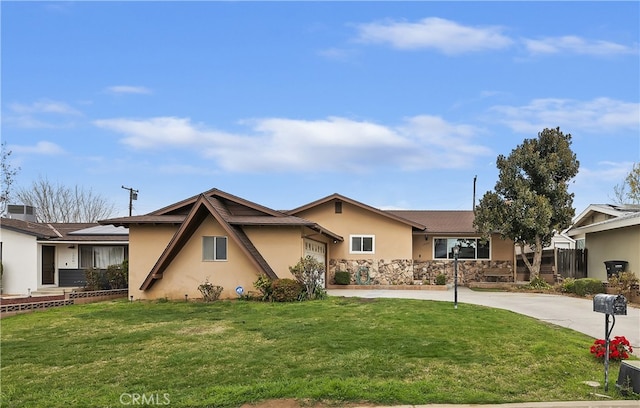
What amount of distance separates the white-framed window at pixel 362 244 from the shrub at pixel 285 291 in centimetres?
932

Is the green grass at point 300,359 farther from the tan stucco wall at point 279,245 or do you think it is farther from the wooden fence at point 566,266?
the wooden fence at point 566,266

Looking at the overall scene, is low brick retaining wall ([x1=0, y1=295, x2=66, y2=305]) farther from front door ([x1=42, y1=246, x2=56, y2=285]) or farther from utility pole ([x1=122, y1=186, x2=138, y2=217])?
utility pole ([x1=122, y1=186, x2=138, y2=217])

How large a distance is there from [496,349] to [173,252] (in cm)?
1292

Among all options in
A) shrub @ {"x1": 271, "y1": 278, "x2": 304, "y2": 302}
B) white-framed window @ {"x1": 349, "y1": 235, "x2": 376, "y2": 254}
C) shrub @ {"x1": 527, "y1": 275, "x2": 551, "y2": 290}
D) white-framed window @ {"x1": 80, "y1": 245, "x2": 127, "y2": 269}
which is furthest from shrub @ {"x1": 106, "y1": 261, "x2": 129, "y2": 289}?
shrub @ {"x1": 527, "y1": 275, "x2": 551, "y2": 290}

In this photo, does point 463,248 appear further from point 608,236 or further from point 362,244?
point 608,236

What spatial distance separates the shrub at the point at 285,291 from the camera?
18.1 metres

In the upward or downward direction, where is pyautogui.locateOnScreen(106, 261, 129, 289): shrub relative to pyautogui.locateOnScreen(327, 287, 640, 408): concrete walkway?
upward

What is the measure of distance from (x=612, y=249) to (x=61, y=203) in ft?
153

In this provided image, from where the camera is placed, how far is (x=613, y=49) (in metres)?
15.6

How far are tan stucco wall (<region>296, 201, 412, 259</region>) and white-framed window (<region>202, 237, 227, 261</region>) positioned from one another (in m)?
8.29

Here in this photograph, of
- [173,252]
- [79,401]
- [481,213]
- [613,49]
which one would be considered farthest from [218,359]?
[481,213]

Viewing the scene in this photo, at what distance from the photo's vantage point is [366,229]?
27469 millimetres

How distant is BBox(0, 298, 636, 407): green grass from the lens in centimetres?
729

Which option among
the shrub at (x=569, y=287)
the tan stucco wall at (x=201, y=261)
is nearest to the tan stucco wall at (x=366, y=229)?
the tan stucco wall at (x=201, y=261)
